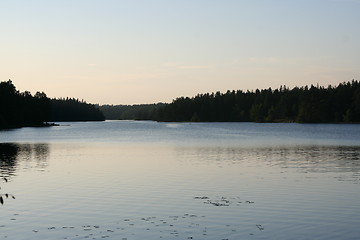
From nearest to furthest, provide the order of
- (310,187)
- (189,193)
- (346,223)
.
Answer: (346,223), (189,193), (310,187)

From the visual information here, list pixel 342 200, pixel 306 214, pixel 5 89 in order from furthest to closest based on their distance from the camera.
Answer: pixel 5 89
pixel 342 200
pixel 306 214

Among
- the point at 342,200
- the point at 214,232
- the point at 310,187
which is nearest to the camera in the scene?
the point at 214,232

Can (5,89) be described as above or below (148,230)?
above

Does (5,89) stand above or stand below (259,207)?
above

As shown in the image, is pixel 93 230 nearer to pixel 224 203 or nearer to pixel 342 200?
pixel 224 203

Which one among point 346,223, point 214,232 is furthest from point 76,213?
point 346,223

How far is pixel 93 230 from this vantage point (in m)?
21.8

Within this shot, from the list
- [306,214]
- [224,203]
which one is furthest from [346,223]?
[224,203]

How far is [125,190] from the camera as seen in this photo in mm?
34062

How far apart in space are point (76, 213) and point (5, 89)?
537ft

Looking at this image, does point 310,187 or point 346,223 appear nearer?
point 346,223

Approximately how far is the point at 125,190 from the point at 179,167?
16565 mm

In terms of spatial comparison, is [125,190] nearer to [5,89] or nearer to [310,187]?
[310,187]

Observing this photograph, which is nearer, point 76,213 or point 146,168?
point 76,213
